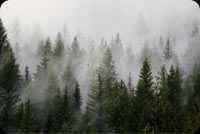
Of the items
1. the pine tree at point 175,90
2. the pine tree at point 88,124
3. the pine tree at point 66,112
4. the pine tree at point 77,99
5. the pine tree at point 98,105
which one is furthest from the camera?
the pine tree at point 77,99

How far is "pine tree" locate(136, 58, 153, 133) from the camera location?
19.6 metres

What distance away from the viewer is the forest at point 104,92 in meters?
19.9

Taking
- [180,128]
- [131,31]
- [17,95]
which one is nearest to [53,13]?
[131,31]

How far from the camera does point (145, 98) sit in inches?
853

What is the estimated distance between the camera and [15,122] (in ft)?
65.9

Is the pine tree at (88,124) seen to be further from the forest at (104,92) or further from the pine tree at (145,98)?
the pine tree at (145,98)

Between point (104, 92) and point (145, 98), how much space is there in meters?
2.59

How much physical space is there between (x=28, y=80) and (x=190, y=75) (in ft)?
34.8

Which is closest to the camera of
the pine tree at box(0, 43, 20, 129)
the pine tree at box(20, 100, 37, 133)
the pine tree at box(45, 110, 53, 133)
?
the pine tree at box(20, 100, 37, 133)

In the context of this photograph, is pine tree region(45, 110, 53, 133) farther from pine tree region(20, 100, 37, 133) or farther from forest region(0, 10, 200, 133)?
pine tree region(20, 100, 37, 133)

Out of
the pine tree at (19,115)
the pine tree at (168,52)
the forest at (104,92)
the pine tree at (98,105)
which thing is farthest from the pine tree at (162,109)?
the pine tree at (19,115)

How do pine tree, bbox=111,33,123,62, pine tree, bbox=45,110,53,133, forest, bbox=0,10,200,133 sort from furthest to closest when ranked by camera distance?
pine tree, bbox=111,33,123,62 < pine tree, bbox=45,110,53,133 < forest, bbox=0,10,200,133

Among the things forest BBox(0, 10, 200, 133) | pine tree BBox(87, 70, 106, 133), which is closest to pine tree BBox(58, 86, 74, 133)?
forest BBox(0, 10, 200, 133)

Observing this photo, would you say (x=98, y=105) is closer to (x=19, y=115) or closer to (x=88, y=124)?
(x=88, y=124)
